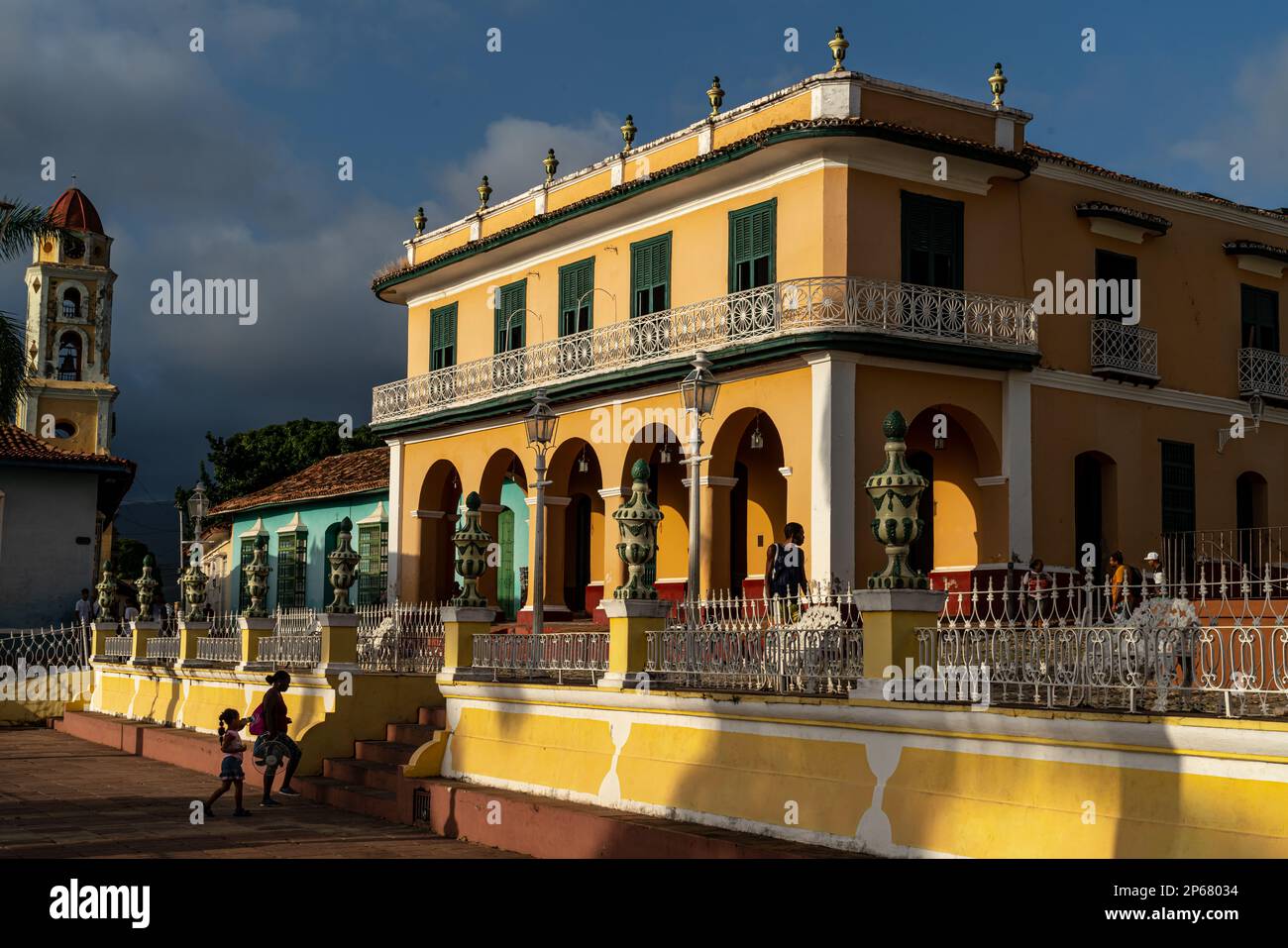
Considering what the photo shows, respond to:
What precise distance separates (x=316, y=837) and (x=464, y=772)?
1673 mm

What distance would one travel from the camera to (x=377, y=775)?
14.6 metres

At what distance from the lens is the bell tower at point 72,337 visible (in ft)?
150

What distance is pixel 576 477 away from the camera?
2647cm

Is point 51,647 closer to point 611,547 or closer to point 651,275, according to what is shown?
point 611,547

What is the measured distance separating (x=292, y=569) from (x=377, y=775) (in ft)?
65.6

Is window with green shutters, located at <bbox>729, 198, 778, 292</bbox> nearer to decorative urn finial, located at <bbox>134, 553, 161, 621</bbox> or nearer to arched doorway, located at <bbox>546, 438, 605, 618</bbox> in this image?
arched doorway, located at <bbox>546, 438, 605, 618</bbox>

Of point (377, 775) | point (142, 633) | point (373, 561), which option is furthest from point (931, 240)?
point (373, 561)

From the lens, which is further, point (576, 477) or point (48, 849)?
point (576, 477)

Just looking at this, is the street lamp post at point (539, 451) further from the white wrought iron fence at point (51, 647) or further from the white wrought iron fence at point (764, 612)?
the white wrought iron fence at point (51, 647)

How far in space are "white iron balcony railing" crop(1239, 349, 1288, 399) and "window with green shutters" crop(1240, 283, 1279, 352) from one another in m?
0.18

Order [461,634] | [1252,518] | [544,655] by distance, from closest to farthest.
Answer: [544,655], [461,634], [1252,518]

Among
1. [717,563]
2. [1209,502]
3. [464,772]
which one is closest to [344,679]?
[464,772]

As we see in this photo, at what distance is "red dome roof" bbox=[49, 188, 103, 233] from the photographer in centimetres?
4853
